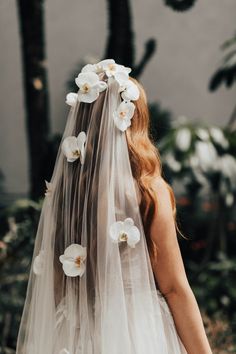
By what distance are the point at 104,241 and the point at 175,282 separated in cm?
25

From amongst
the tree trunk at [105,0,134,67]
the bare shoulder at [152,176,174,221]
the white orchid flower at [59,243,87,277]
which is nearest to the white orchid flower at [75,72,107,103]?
the bare shoulder at [152,176,174,221]

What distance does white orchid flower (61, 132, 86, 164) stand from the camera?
2.23m

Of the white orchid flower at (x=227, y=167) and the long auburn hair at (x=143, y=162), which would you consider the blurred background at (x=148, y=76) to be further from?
the long auburn hair at (x=143, y=162)

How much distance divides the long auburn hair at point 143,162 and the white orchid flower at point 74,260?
207mm

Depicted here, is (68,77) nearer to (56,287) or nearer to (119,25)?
(119,25)

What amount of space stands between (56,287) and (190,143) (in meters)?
2.36

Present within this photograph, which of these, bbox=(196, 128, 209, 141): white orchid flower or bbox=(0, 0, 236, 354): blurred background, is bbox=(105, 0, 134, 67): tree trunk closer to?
bbox=(0, 0, 236, 354): blurred background

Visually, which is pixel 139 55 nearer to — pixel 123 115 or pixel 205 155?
pixel 205 155

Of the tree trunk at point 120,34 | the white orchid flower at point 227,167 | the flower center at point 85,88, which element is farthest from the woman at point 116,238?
the tree trunk at point 120,34

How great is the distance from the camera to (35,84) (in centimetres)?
464

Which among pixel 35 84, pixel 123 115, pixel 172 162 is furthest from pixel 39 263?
pixel 35 84

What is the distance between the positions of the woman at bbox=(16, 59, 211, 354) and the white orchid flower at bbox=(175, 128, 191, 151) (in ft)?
7.09

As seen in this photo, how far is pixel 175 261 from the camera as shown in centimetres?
219

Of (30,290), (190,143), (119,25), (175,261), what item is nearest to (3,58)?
(119,25)
